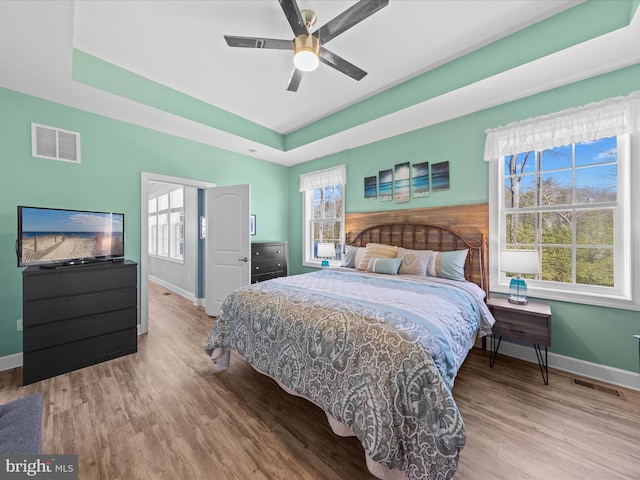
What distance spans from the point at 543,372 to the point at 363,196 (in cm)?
301

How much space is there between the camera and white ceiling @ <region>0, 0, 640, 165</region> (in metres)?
2.01

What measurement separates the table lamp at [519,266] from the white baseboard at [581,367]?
1.78ft

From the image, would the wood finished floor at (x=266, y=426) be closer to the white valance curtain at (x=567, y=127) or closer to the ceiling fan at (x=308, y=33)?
the white valance curtain at (x=567, y=127)

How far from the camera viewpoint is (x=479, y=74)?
247 cm

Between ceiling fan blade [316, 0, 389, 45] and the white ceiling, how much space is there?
0.30 m

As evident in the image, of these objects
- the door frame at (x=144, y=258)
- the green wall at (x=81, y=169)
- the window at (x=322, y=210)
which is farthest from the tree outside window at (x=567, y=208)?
the door frame at (x=144, y=258)

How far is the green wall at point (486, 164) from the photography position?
2297 millimetres

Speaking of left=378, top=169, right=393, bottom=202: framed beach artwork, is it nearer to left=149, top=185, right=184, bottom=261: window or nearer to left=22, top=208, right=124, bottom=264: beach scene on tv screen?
left=22, top=208, right=124, bottom=264: beach scene on tv screen

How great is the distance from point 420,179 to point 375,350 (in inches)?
109

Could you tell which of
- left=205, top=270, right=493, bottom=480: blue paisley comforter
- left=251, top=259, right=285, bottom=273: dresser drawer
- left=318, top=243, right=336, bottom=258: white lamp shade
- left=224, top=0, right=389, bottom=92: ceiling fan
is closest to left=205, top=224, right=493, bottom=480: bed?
left=205, top=270, right=493, bottom=480: blue paisley comforter

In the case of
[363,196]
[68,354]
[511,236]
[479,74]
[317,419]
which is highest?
[479,74]

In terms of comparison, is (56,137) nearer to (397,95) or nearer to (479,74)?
(397,95)

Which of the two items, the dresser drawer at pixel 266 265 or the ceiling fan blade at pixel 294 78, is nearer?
the ceiling fan blade at pixel 294 78

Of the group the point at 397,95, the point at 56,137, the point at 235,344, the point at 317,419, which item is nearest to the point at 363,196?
the point at 397,95
